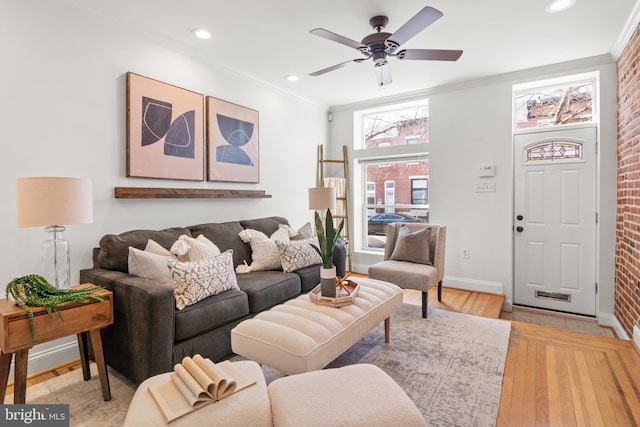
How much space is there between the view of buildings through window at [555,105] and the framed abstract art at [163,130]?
12.1ft

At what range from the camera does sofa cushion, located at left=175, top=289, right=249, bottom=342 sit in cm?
209

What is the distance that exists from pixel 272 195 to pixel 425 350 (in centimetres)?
255

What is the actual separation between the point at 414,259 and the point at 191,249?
2.25 meters

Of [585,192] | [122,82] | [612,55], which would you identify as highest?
[612,55]

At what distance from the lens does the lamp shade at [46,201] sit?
1793 mm

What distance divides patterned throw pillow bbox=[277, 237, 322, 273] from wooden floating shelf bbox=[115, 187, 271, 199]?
851 millimetres

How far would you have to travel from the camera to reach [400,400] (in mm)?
1247

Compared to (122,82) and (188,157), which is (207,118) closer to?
(188,157)

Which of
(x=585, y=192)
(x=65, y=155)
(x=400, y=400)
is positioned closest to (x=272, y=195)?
(x=65, y=155)

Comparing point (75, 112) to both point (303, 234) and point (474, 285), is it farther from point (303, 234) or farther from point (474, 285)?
point (474, 285)

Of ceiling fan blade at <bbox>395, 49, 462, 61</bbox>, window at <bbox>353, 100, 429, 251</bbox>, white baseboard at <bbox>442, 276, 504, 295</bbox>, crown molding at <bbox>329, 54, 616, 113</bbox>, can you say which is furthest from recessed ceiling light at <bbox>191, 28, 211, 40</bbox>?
white baseboard at <bbox>442, 276, 504, 295</bbox>

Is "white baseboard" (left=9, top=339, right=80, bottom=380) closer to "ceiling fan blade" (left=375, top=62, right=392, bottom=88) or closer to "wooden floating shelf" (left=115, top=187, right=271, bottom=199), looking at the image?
"wooden floating shelf" (left=115, top=187, right=271, bottom=199)

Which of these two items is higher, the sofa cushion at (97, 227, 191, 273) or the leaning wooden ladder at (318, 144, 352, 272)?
the leaning wooden ladder at (318, 144, 352, 272)

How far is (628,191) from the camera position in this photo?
9.59 ft
